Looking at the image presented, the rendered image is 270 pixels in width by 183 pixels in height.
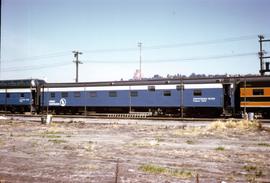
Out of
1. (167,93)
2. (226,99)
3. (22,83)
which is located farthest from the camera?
(22,83)

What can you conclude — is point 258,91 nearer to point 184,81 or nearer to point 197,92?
point 197,92

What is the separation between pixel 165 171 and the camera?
394 inches

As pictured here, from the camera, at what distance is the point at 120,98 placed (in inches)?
1459

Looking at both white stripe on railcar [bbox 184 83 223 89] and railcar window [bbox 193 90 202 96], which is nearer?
white stripe on railcar [bbox 184 83 223 89]

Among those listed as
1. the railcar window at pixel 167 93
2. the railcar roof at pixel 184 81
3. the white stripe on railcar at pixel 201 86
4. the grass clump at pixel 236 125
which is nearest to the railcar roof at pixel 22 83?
the railcar roof at pixel 184 81

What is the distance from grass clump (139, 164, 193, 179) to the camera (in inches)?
375

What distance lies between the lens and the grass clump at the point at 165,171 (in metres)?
9.53

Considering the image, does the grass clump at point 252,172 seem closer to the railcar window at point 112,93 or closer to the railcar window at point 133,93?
the railcar window at point 133,93

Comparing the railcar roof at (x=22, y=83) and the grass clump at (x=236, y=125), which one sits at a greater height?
the railcar roof at (x=22, y=83)

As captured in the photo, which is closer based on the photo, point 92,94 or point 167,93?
point 167,93

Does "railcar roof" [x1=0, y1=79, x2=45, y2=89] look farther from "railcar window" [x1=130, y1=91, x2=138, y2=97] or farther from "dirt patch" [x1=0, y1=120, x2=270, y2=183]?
"dirt patch" [x1=0, y1=120, x2=270, y2=183]

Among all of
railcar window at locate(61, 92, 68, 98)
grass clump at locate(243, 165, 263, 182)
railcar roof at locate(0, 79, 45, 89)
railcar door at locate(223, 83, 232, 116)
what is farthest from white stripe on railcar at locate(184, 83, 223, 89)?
grass clump at locate(243, 165, 263, 182)

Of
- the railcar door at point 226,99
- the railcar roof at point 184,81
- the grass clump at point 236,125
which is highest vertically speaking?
the railcar roof at point 184,81

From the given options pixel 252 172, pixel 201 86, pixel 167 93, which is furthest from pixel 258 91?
pixel 252 172
